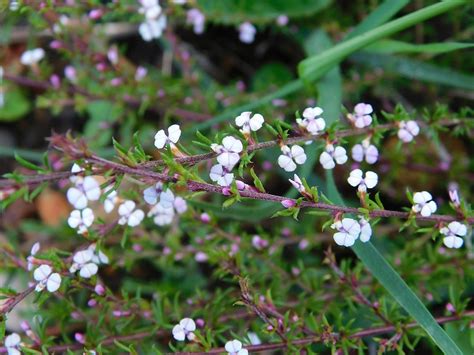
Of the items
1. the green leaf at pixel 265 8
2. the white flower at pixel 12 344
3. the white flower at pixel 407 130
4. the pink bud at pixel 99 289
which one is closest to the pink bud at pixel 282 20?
the green leaf at pixel 265 8

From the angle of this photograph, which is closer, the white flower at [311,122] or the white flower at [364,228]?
the white flower at [364,228]

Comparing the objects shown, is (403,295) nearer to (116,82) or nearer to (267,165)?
(267,165)

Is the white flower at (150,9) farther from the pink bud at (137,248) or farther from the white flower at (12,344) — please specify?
the white flower at (12,344)

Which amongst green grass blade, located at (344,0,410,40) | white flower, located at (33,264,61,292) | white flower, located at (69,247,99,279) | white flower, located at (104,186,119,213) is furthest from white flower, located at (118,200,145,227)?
green grass blade, located at (344,0,410,40)

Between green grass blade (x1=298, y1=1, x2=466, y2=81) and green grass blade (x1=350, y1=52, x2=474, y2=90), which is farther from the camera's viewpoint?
green grass blade (x1=350, y1=52, x2=474, y2=90)

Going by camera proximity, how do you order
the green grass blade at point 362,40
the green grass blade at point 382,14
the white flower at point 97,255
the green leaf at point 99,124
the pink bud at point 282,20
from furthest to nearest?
1. the green leaf at point 99,124
2. the pink bud at point 282,20
3. the green grass blade at point 382,14
4. the green grass blade at point 362,40
5. the white flower at point 97,255

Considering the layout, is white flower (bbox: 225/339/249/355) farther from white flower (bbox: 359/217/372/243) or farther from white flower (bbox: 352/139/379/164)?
white flower (bbox: 352/139/379/164)

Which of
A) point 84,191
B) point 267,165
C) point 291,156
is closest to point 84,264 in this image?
point 84,191
